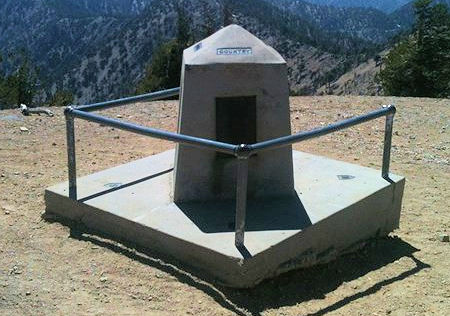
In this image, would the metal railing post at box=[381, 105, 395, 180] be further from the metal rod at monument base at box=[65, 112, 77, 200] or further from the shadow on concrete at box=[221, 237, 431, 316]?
the metal rod at monument base at box=[65, 112, 77, 200]

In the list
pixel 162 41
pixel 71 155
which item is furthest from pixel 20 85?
pixel 162 41

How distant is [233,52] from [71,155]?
1.67 m

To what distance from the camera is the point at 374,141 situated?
949cm

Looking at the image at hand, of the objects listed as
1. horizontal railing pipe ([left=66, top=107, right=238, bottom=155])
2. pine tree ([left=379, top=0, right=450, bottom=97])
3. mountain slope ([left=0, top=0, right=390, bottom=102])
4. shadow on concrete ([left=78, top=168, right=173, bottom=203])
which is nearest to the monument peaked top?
horizontal railing pipe ([left=66, top=107, right=238, bottom=155])

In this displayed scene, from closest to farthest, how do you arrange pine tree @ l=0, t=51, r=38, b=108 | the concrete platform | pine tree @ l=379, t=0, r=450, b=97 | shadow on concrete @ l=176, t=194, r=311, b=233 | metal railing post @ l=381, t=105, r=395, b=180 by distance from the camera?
the concrete platform → shadow on concrete @ l=176, t=194, r=311, b=233 → metal railing post @ l=381, t=105, r=395, b=180 → pine tree @ l=379, t=0, r=450, b=97 → pine tree @ l=0, t=51, r=38, b=108

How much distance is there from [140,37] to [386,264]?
12030cm

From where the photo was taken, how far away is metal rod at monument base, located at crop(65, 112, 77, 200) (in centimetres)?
549

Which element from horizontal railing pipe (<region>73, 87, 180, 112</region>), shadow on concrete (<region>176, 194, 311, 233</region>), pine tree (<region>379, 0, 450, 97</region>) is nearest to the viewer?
shadow on concrete (<region>176, 194, 311, 233</region>)

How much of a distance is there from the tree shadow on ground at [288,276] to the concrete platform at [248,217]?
7 cm

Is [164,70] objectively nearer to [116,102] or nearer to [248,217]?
[116,102]

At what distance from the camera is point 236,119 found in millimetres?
5387

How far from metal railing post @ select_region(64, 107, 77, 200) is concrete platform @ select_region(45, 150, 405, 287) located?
0.07 metres

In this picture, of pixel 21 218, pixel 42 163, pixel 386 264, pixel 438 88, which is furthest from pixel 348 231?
pixel 438 88

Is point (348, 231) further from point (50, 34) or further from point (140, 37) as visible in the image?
point (50, 34)
